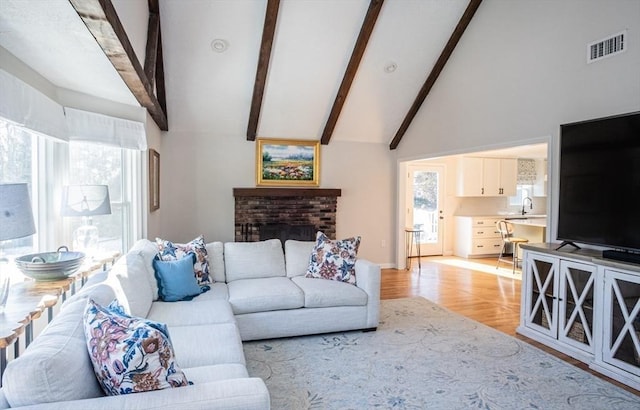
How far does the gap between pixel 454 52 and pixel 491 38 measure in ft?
2.21

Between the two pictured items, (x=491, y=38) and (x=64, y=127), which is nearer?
(x=64, y=127)

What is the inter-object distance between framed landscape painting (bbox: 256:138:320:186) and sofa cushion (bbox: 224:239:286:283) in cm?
218

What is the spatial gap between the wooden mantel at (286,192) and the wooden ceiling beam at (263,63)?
0.86m

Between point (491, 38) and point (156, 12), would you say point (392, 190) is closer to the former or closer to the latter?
point (491, 38)

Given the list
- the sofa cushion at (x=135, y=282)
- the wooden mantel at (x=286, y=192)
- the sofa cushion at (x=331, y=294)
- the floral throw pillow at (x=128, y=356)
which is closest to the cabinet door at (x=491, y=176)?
the wooden mantel at (x=286, y=192)

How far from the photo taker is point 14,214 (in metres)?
1.79

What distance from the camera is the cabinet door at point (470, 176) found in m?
7.76

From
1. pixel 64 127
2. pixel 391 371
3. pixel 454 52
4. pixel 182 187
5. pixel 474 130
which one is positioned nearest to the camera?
pixel 391 371

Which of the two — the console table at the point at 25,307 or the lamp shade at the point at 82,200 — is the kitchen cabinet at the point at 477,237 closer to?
the lamp shade at the point at 82,200

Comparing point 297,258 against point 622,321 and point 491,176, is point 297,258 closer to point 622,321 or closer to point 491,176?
point 622,321

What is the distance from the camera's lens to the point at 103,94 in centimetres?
372

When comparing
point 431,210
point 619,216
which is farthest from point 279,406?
point 431,210

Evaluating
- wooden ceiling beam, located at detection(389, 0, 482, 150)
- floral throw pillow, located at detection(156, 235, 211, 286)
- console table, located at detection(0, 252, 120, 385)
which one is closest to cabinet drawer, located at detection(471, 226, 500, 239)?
wooden ceiling beam, located at detection(389, 0, 482, 150)

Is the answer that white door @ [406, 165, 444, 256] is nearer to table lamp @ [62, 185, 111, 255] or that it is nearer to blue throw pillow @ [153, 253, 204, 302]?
blue throw pillow @ [153, 253, 204, 302]
